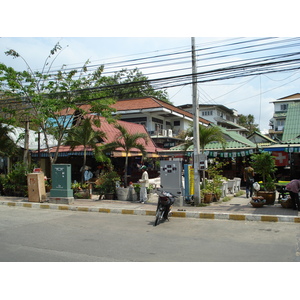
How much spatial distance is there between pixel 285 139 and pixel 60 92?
551 inches

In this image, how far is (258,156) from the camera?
460 inches

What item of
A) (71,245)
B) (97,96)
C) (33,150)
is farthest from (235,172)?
(71,245)

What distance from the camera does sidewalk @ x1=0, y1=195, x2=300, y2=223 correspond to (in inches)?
380

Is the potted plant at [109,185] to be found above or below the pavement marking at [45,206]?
above

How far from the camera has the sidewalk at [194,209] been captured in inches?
380

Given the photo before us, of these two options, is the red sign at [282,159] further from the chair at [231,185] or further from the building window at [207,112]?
the building window at [207,112]

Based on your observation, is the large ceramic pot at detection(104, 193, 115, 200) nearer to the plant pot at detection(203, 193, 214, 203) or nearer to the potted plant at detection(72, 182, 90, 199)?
the potted plant at detection(72, 182, 90, 199)

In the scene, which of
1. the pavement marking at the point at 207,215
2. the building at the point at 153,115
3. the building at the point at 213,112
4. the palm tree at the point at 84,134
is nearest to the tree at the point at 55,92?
the palm tree at the point at 84,134

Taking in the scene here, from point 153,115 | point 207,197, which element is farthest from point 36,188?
point 153,115

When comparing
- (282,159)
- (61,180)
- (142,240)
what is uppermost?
(282,159)

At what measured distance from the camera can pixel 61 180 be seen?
1337cm

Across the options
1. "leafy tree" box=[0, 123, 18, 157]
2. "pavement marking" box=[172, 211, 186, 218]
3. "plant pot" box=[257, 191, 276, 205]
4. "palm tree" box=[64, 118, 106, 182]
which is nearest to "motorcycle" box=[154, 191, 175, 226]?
"pavement marking" box=[172, 211, 186, 218]

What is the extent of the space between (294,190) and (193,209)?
3514 mm

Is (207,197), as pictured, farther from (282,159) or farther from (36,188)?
(282,159)
